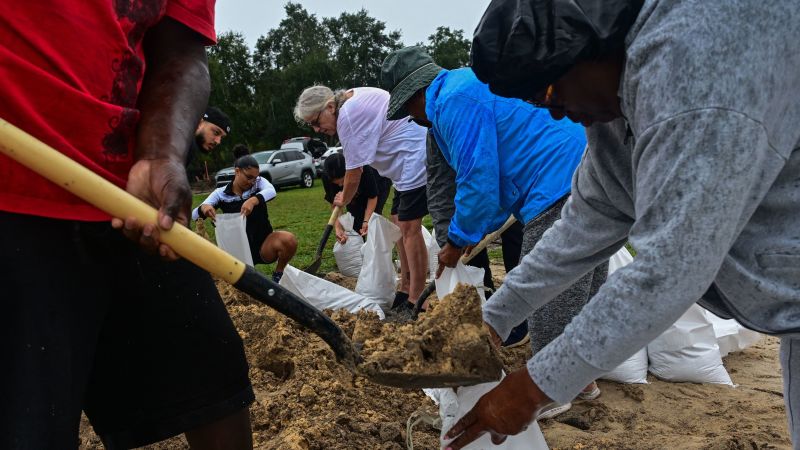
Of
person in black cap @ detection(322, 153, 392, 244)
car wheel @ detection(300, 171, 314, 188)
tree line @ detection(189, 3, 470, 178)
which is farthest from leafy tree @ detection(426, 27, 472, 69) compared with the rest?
person in black cap @ detection(322, 153, 392, 244)

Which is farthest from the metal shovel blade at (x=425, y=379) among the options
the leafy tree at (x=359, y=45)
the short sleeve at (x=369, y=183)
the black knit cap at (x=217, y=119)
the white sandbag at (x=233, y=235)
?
the leafy tree at (x=359, y=45)

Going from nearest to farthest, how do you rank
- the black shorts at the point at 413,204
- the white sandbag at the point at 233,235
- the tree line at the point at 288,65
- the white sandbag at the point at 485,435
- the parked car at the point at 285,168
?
the white sandbag at the point at 485,435
the black shorts at the point at 413,204
the white sandbag at the point at 233,235
the parked car at the point at 285,168
the tree line at the point at 288,65

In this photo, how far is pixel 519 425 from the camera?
1281mm

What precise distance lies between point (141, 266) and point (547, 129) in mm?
2077

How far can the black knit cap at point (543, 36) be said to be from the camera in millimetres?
1087

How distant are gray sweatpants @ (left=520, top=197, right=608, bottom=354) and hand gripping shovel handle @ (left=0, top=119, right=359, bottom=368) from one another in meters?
1.51

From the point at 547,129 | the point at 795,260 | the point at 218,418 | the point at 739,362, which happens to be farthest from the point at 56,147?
the point at 739,362

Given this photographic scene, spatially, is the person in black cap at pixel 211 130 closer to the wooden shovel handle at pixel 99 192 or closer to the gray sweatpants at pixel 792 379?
the wooden shovel handle at pixel 99 192

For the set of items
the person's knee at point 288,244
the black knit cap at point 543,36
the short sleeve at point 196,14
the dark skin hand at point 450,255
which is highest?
the short sleeve at point 196,14

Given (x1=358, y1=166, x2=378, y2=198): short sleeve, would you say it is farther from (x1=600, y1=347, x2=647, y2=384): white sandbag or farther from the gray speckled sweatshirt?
the gray speckled sweatshirt

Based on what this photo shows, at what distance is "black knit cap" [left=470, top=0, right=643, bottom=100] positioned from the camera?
1087mm

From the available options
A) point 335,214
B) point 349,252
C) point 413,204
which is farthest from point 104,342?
point 349,252

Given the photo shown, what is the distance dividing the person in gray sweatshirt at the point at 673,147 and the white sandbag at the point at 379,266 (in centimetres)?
340

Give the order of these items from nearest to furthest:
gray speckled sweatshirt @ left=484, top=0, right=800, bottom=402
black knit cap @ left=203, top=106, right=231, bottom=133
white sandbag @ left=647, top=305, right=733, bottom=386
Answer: gray speckled sweatshirt @ left=484, top=0, right=800, bottom=402
white sandbag @ left=647, top=305, right=733, bottom=386
black knit cap @ left=203, top=106, right=231, bottom=133
